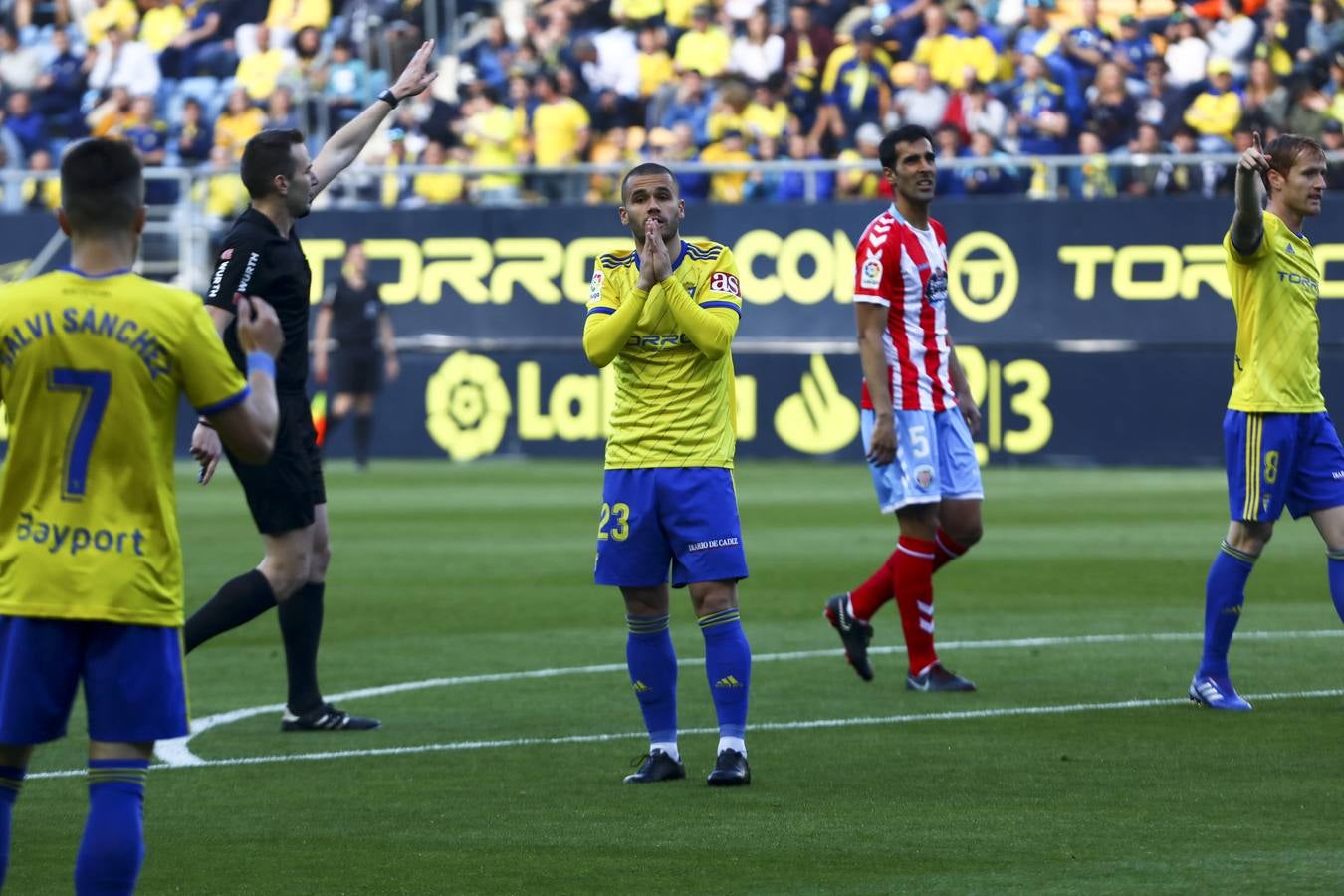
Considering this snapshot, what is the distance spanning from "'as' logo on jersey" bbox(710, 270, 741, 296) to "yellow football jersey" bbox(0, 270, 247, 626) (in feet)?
8.86

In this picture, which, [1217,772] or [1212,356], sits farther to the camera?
[1212,356]

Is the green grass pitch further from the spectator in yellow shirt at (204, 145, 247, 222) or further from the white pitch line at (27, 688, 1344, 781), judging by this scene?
the spectator in yellow shirt at (204, 145, 247, 222)

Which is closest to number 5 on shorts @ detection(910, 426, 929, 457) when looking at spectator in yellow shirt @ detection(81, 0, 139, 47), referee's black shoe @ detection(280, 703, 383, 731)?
referee's black shoe @ detection(280, 703, 383, 731)

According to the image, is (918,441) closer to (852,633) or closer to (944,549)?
(944,549)

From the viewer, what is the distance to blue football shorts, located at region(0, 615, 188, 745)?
179 inches

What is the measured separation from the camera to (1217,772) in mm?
7004

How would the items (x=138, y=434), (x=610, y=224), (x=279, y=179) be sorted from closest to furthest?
(x=138, y=434) → (x=279, y=179) → (x=610, y=224)

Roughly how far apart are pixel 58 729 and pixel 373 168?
20476 mm

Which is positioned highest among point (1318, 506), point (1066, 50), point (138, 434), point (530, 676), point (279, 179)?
point (1066, 50)

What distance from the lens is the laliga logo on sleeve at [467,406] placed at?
2428cm

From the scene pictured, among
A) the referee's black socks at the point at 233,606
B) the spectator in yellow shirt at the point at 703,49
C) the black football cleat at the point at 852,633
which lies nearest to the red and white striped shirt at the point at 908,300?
the black football cleat at the point at 852,633

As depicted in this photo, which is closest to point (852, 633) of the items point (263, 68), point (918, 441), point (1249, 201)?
point (918, 441)

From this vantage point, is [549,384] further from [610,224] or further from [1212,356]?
[1212,356]

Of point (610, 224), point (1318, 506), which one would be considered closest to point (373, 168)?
point (610, 224)
